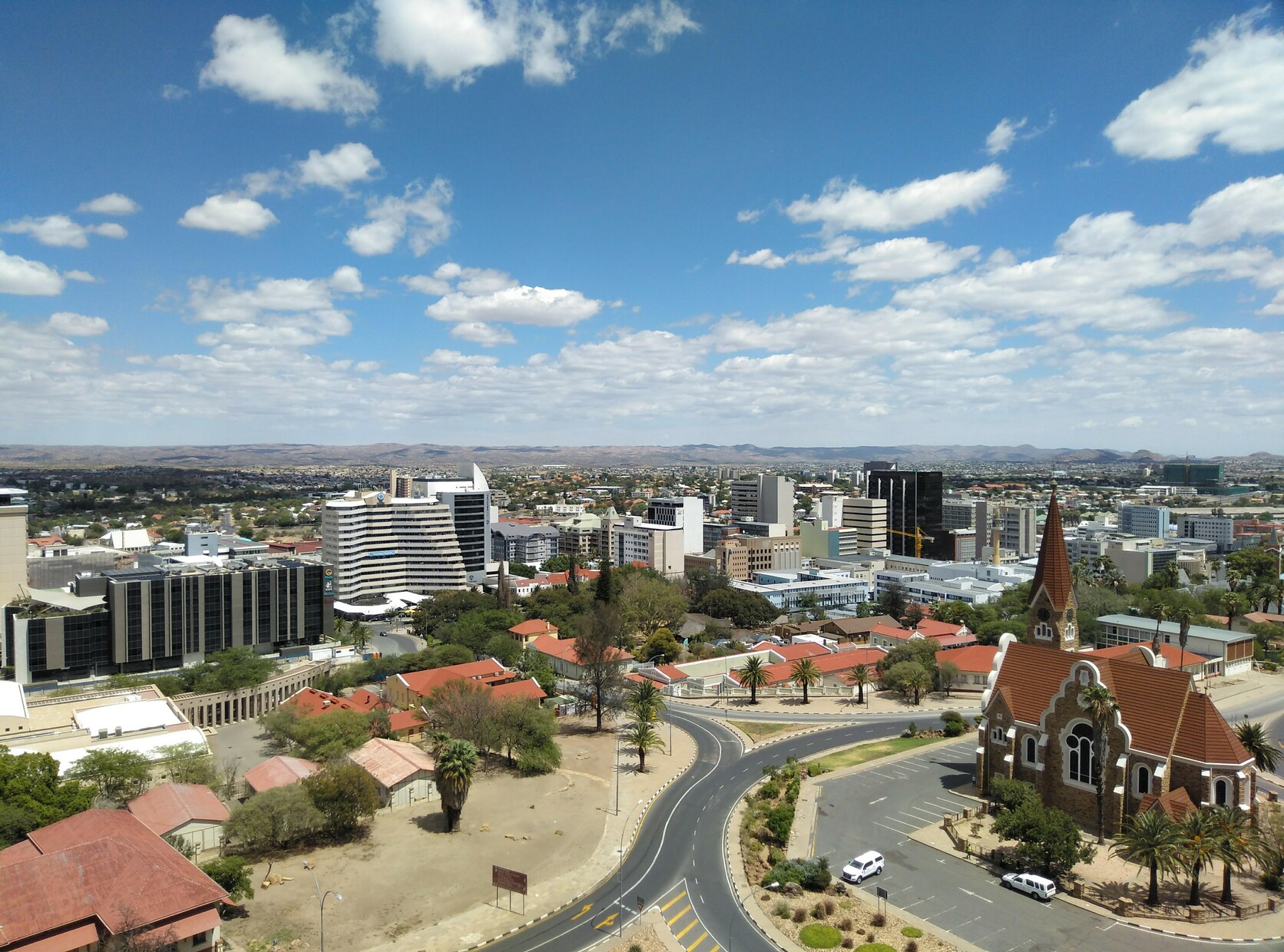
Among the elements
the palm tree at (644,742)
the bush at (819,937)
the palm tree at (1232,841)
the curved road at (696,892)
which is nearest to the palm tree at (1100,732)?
the palm tree at (1232,841)

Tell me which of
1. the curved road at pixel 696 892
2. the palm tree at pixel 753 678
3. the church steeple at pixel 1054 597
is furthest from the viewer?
the palm tree at pixel 753 678

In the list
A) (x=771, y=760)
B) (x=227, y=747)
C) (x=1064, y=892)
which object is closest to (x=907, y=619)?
(x=771, y=760)

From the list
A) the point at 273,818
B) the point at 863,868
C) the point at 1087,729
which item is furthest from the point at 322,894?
the point at 1087,729

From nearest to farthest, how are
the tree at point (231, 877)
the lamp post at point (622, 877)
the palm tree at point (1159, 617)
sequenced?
the lamp post at point (622, 877) < the tree at point (231, 877) < the palm tree at point (1159, 617)

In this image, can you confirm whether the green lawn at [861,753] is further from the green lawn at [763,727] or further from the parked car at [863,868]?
the parked car at [863,868]

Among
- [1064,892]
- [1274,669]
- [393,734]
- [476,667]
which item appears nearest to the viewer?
[1064,892]

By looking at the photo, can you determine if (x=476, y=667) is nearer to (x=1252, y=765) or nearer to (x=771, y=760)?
(x=771, y=760)
